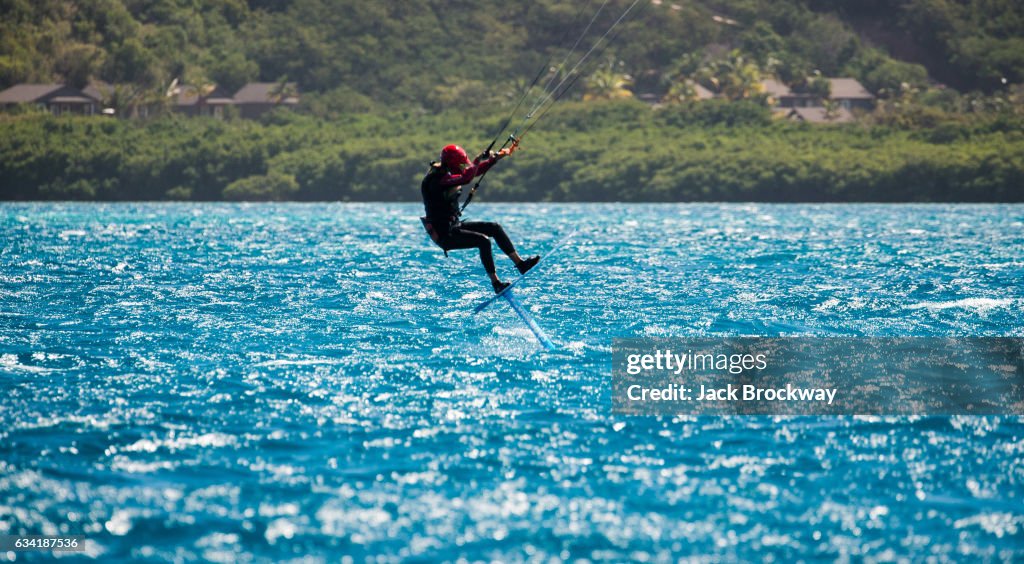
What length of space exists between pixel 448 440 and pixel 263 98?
186m

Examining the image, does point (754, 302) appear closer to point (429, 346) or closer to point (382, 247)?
point (429, 346)

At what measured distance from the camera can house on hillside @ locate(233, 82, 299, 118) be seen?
7426 inches

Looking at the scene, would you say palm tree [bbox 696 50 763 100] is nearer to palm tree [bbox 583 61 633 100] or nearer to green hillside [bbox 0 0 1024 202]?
green hillside [bbox 0 0 1024 202]

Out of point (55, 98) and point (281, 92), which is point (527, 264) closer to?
point (55, 98)

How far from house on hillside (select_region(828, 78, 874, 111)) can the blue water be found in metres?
159

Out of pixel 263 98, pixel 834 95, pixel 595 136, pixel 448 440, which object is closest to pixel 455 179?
pixel 448 440

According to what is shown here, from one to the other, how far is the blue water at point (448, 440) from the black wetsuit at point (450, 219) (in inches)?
76.2

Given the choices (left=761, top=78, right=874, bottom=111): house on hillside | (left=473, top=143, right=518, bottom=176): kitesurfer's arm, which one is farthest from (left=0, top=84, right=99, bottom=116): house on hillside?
(left=473, top=143, right=518, bottom=176): kitesurfer's arm

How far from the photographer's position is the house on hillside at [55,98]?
17406 cm

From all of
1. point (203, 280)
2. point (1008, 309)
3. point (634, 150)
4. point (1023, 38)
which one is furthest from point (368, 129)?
point (1008, 309)

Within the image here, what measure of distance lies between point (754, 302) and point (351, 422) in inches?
611

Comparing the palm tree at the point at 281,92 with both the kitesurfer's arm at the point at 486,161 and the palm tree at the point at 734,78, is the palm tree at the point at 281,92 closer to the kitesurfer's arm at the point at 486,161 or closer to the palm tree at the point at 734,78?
the palm tree at the point at 734,78

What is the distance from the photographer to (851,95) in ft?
599

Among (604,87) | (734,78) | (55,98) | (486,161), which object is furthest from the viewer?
(55,98)
